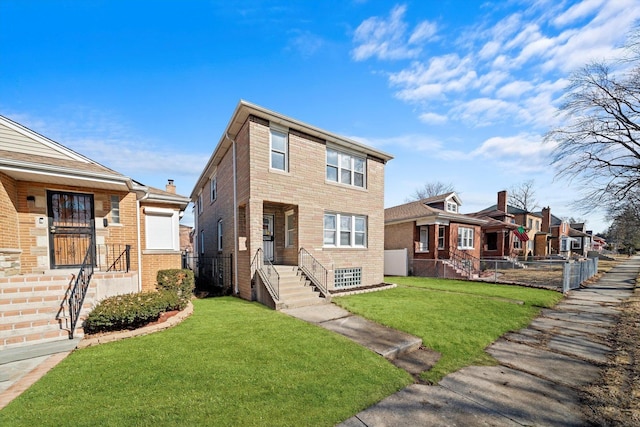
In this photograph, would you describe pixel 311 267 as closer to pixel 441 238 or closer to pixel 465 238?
pixel 441 238

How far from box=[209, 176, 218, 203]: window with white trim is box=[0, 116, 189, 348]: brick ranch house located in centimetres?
438

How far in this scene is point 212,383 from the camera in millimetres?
3771

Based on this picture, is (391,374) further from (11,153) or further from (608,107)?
(608,107)

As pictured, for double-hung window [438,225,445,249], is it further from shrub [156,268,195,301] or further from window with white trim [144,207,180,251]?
window with white trim [144,207,180,251]

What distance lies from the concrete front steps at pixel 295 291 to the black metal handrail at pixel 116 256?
528 centimetres

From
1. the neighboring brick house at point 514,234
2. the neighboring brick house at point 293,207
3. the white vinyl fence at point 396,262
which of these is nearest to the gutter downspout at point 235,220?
the neighboring brick house at point 293,207

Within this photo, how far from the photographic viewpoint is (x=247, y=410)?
126 inches

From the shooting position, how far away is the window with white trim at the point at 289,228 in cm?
1182

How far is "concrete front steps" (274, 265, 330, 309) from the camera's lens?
843cm

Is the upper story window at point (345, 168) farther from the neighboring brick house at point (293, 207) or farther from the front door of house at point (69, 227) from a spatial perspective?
the front door of house at point (69, 227)

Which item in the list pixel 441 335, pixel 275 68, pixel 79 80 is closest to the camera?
pixel 441 335

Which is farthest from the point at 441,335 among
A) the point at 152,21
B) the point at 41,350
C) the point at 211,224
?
the point at 211,224

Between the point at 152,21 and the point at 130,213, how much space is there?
6631 millimetres

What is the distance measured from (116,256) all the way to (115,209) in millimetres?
1683
